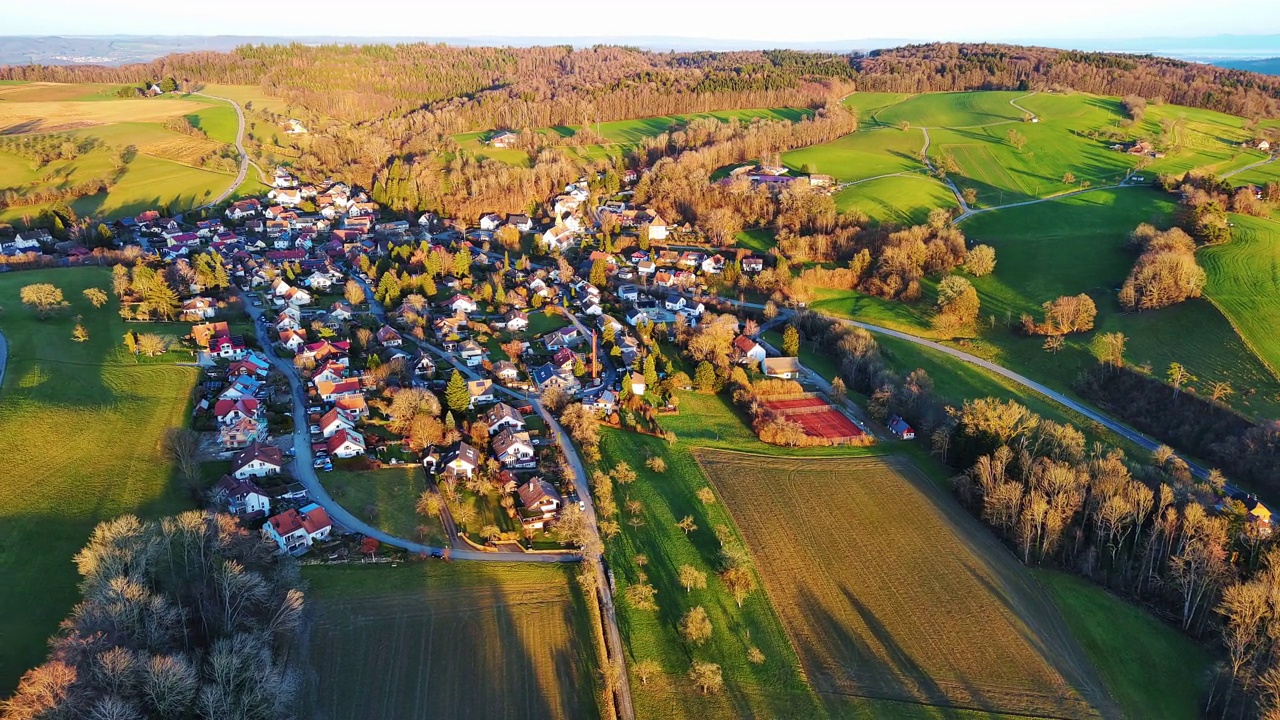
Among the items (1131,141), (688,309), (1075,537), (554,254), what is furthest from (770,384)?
(1131,141)

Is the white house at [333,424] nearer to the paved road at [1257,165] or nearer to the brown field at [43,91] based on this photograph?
the paved road at [1257,165]

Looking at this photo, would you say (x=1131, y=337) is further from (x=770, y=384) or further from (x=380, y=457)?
(x=380, y=457)

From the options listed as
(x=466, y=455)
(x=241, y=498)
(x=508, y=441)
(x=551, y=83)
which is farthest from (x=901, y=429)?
(x=551, y=83)

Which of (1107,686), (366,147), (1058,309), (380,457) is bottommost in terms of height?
(1107,686)

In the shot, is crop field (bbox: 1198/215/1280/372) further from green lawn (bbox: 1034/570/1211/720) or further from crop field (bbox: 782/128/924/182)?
crop field (bbox: 782/128/924/182)

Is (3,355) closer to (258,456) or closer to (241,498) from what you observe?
(258,456)

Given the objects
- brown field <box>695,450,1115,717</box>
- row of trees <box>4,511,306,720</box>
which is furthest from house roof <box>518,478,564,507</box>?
row of trees <box>4,511,306,720</box>
